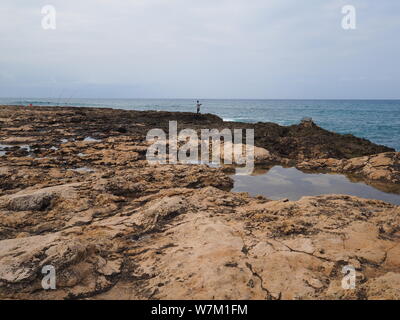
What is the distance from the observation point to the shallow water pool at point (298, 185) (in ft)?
21.4

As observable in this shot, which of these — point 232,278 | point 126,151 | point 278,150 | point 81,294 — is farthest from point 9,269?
point 278,150

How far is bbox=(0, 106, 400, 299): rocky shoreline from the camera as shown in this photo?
269 cm

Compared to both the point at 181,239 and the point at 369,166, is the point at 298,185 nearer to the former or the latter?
the point at 369,166

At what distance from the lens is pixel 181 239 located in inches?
143

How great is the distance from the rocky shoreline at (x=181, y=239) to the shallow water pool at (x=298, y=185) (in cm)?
71

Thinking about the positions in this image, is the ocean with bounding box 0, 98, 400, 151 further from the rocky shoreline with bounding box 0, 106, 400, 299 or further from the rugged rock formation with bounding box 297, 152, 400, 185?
the rocky shoreline with bounding box 0, 106, 400, 299

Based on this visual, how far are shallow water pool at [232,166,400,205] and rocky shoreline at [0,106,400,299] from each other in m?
0.71

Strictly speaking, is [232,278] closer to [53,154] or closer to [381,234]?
[381,234]
